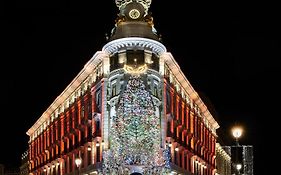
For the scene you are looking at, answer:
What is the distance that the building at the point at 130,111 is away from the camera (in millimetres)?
40594

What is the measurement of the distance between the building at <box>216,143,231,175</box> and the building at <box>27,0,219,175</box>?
27.2 metres

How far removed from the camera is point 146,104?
40.9 metres

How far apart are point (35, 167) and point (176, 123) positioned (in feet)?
138

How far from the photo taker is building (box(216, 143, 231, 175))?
111m

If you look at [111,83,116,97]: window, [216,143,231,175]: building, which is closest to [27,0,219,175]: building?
[111,83,116,97]: window

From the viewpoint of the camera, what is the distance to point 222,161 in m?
122

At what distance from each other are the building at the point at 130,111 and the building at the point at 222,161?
27.2m

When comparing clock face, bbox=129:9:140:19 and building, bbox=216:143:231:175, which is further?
building, bbox=216:143:231:175

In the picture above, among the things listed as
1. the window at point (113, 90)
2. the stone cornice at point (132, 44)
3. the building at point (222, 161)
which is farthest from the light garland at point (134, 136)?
the building at point (222, 161)

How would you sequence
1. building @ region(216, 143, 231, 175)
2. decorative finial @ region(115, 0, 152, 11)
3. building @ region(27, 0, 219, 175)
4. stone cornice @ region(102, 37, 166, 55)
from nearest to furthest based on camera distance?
building @ region(27, 0, 219, 175) < stone cornice @ region(102, 37, 166, 55) < decorative finial @ region(115, 0, 152, 11) < building @ region(216, 143, 231, 175)

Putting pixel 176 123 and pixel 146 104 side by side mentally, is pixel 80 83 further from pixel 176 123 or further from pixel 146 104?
pixel 146 104

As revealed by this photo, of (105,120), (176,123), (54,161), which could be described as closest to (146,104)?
(105,120)

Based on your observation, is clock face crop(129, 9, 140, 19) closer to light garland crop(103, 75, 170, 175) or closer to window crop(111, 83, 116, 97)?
window crop(111, 83, 116, 97)

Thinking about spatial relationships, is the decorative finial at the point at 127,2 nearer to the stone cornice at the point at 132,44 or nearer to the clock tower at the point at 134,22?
the clock tower at the point at 134,22
